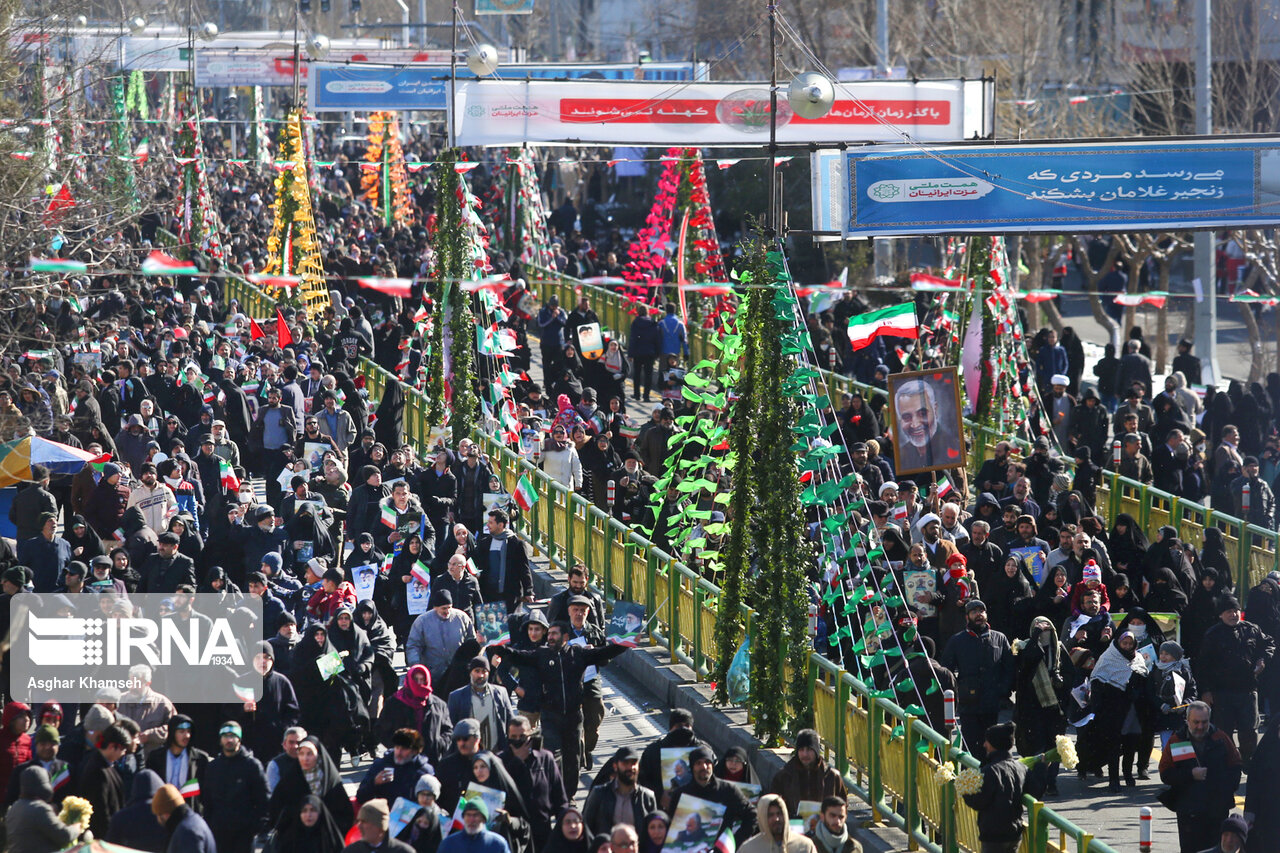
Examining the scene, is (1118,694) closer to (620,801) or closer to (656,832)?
(620,801)

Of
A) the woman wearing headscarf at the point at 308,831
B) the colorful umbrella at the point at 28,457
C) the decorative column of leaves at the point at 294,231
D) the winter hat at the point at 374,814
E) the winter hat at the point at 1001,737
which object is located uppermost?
the decorative column of leaves at the point at 294,231

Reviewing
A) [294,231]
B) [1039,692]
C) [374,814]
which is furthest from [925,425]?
[294,231]

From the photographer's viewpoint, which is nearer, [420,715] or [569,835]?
[569,835]

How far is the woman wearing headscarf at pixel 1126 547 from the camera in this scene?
16031mm

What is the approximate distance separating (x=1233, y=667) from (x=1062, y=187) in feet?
19.3

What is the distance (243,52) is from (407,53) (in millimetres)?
5173

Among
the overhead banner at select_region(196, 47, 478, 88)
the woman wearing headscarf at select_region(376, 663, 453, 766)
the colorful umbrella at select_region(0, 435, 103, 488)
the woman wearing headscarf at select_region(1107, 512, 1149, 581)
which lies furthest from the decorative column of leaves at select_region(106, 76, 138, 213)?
the woman wearing headscarf at select_region(376, 663, 453, 766)

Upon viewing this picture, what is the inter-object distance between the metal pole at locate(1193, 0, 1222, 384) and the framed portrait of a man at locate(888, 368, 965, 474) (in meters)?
7.71

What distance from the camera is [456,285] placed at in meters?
21.3

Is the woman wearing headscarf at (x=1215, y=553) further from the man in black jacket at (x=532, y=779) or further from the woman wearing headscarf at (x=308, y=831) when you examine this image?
the woman wearing headscarf at (x=308, y=831)

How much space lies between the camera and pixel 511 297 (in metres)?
23.9

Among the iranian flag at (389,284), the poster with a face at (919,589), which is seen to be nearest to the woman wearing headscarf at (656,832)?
the poster with a face at (919,589)

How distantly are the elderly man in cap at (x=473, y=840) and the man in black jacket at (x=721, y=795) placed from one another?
1.13 meters

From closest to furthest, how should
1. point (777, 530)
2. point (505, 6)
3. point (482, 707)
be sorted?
point (482, 707)
point (777, 530)
point (505, 6)
